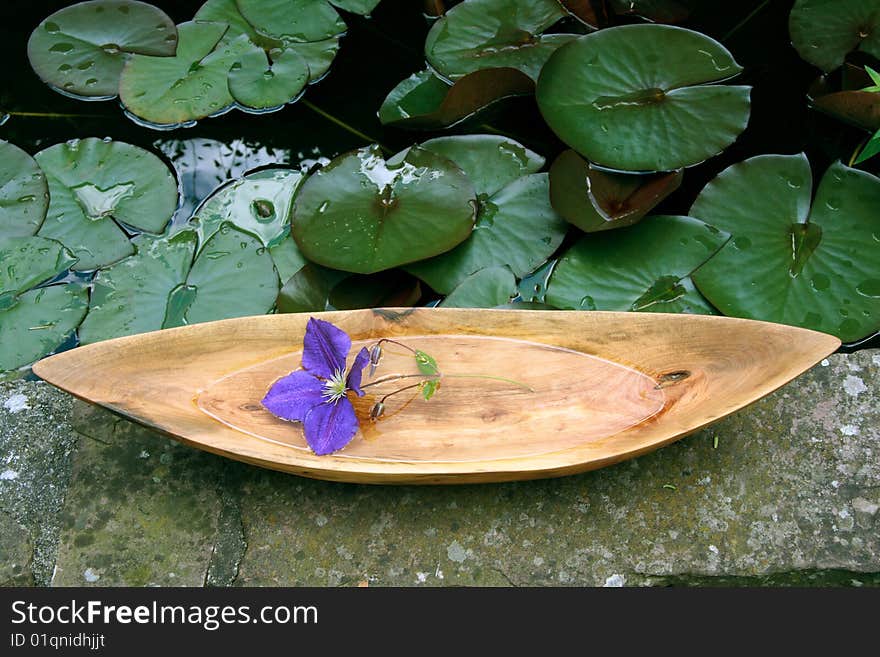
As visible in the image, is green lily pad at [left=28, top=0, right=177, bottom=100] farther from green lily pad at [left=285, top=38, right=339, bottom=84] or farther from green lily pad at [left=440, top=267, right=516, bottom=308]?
green lily pad at [left=440, top=267, right=516, bottom=308]

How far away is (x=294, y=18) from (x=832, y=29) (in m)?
1.27

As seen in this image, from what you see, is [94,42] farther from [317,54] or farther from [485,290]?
[485,290]

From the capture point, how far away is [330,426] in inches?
49.5

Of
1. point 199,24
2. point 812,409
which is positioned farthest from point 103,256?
point 812,409

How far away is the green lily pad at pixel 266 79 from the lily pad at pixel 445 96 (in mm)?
216

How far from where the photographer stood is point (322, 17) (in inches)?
77.3

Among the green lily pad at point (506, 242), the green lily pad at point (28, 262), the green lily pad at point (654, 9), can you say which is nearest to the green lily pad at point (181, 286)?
the green lily pad at point (28, 262)

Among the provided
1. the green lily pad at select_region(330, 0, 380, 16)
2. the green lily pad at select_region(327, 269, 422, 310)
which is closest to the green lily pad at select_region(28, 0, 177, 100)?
the green lily pad at select_region(330, 0, 380, 16)

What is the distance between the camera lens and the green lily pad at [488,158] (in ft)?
5.50

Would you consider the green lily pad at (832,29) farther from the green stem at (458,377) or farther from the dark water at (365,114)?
the green stem at (458,377)

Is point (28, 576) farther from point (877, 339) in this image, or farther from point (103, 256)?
point (877, 339)

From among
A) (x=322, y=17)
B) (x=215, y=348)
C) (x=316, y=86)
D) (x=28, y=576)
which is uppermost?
(x=322, y=17)

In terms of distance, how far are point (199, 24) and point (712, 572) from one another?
5.51 feet

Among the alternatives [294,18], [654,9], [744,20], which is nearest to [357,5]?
[294,18]
